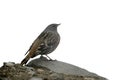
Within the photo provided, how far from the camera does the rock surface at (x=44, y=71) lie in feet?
35.2

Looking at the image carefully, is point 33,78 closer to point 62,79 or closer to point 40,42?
point 62,79

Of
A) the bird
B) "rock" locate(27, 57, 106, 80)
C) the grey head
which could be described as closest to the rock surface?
"rock" locate(27, 57, 106, 80)

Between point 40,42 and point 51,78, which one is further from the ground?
point 40,42

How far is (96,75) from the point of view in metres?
11.8

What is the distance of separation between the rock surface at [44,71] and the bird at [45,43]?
278 millimetres

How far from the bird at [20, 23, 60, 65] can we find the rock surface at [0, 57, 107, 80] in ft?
0.91

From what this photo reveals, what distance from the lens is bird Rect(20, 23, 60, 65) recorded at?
11.9 m

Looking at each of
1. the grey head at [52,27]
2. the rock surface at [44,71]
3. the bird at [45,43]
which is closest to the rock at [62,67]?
the rock surface at [44,71]

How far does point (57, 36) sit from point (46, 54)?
0.63 meters

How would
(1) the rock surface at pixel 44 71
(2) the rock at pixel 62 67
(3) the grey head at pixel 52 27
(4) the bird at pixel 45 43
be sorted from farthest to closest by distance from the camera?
(3) the grey head at pixel 52 27, (4) the bird at pixel 45 43, (2) the rock at pixel 62 67, (1) the rock surface at pixel 44 71

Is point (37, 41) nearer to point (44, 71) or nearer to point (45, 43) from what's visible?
point (45, 43)

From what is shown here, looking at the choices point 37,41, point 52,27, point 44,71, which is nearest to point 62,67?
point 44,71

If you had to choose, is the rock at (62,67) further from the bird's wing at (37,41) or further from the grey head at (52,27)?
the grey head at (52,27)

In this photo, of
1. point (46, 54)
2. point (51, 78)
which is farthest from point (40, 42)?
point (51, 78)
